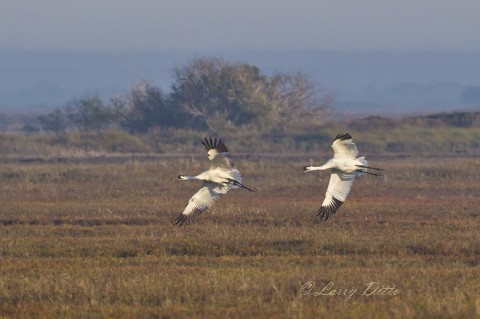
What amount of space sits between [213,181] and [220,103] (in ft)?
119

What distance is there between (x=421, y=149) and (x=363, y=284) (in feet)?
A: 113

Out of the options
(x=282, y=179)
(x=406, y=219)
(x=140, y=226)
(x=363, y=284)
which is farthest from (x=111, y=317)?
(x=282, y=179)

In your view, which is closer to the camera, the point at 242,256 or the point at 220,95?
the point at 242,256

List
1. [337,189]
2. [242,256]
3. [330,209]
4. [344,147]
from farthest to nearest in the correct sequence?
[337,189] < [344,147] < [330,209] < [242,256]

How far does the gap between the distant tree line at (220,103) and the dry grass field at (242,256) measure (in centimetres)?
2622

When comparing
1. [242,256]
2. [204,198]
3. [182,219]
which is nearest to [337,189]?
[204,198]

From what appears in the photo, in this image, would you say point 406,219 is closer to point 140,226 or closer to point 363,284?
point 140,226

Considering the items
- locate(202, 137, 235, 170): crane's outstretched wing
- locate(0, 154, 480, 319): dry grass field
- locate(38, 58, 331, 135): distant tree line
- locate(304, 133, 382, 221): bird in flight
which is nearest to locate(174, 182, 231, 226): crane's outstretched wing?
locate(0, 154, 480, 319): dry grass field

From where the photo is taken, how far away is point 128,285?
12.2 metres

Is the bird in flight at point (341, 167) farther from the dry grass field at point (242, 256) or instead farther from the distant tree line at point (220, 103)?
the distant tree line at point (220, 103)

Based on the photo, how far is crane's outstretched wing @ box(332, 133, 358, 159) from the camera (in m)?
17.8

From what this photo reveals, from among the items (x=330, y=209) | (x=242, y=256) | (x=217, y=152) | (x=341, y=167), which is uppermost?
(x=217, y=152)

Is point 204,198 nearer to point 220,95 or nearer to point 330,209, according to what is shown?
point 330,209

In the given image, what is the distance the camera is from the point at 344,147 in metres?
17.9
